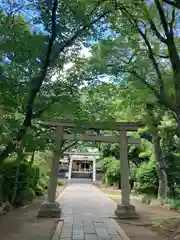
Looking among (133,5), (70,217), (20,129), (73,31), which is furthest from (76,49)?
(70,217)

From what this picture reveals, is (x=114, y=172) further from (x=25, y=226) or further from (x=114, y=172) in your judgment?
(x=25, y=226)

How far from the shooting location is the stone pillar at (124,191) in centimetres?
879

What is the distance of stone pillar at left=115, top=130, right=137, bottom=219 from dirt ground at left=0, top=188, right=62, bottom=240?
216 cm

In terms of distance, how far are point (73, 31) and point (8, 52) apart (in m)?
1.11

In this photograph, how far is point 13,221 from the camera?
8.11 m

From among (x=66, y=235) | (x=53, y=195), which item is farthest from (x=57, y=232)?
(x=53, y=195)

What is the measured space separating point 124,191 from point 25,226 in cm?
352

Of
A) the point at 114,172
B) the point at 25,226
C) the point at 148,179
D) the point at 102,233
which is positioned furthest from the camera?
the point at 114,172

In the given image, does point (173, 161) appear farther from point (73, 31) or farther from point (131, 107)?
point (73, 31)

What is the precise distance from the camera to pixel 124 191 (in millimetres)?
9320

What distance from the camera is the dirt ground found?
6.30 m

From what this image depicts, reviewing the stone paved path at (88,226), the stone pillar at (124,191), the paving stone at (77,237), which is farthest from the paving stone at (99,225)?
the stone pillar at (124,191)

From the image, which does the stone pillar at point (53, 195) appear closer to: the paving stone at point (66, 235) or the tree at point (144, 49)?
the paving stone at point (66, 235)

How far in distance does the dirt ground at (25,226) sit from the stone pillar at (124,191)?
85.2 inches
